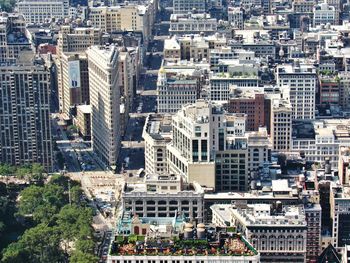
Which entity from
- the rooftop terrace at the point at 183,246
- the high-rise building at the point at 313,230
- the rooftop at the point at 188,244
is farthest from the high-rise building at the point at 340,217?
the rooftop terrace at the point at 183,246

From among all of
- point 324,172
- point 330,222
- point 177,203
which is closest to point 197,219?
point 177,203

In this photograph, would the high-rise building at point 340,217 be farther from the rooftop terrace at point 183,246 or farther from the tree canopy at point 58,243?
the rooftop terrace at point 183,246

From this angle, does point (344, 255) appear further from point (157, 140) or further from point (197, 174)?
point (157, 140)

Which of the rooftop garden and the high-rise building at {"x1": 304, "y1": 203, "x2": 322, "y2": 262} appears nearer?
the rooftop garden

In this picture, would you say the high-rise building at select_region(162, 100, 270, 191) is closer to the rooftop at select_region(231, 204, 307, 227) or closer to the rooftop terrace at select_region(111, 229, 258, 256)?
the rooftop at select_region(231, 204, 307, 227)

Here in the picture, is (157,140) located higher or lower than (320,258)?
higher

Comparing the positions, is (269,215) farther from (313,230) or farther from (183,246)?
(183,246)

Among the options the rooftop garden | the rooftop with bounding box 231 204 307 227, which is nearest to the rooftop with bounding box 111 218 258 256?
the rooftop garden

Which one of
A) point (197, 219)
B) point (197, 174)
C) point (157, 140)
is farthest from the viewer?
point (157, 140)

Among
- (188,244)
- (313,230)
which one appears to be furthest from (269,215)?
(188,244)

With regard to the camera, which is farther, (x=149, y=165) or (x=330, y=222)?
(x=149, y=165)
